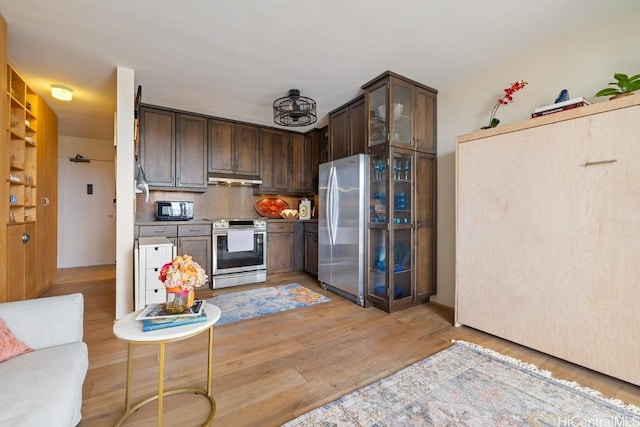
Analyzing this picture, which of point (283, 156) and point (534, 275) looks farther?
point (283, 156)

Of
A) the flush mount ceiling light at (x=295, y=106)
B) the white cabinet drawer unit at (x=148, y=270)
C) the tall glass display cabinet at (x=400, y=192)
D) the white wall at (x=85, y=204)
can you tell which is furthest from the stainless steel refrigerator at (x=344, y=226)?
the white wall at (x=85, y=204)

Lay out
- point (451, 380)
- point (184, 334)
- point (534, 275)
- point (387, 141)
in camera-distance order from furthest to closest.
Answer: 1. point (387, 141)
2. point (534, 275)
3. point (451, 380)
4. point (184, 334)

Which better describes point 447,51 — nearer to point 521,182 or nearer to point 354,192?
point 521,182

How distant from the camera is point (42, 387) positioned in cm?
105

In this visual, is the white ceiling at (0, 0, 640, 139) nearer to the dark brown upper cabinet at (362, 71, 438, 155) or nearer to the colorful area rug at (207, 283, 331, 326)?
the dark brown upper cabinet at (362, 71, 438, 155)

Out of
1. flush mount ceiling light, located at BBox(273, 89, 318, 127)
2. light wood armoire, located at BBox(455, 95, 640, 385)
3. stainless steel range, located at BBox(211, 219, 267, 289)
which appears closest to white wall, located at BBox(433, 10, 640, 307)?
light wood armoire, located at BBox(455, 95, 640, 385)

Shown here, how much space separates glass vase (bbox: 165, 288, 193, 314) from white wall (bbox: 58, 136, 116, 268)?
5.51 metres

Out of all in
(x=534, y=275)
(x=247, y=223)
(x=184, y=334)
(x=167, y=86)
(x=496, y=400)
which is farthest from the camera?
(x=247, y=223)

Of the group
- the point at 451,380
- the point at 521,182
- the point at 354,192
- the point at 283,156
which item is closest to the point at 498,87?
the point at 521,182

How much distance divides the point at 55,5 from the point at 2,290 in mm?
2209

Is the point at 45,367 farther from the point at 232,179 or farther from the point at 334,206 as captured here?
the point at 232,179

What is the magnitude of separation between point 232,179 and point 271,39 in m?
2.44

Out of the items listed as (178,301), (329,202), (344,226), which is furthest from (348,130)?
(178,301)

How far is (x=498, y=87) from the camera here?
2771mm
